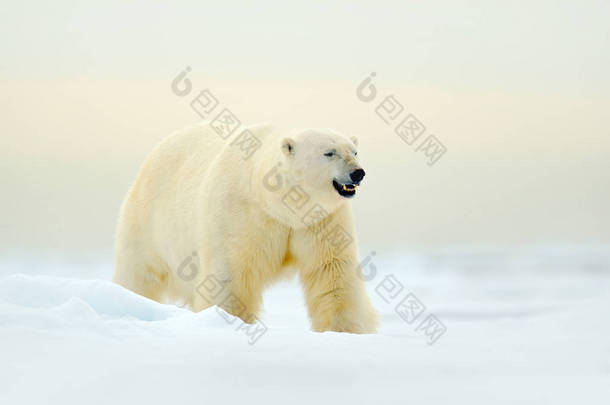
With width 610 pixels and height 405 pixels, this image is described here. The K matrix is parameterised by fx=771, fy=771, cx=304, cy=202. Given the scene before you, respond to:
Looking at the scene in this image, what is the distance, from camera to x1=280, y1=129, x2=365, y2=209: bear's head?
5375 mm

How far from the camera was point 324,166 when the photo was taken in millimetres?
5434

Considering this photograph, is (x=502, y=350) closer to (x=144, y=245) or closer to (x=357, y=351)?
(x=357, y=351)

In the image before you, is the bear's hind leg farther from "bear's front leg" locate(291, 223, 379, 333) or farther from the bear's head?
the bear's head

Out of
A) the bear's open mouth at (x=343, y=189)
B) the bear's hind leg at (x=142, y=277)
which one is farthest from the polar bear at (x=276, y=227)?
the bear's hind leg at (x=142, y=277)

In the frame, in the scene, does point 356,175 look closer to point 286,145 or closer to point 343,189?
point 343,189

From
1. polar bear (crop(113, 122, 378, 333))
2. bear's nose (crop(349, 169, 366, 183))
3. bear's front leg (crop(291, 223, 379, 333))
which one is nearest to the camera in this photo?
bear's nose (crop(349, 169, 366, 183))

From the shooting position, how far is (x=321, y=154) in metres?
5.47

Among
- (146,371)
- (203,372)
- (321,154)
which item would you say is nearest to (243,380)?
(203,372)

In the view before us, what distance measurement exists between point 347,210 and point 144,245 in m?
2.25

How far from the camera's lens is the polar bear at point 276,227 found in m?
5.51

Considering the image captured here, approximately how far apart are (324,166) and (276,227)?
0.63m

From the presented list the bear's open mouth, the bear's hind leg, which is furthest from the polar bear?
the bear's hind leg

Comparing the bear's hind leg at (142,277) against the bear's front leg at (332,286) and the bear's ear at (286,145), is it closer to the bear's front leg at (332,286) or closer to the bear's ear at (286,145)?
the bear's front leg at (332,286)

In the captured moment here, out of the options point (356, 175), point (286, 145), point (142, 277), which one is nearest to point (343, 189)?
point (356, 175)
